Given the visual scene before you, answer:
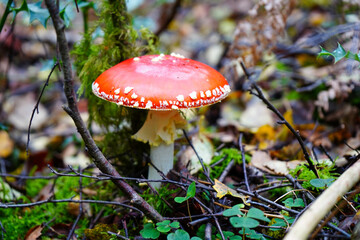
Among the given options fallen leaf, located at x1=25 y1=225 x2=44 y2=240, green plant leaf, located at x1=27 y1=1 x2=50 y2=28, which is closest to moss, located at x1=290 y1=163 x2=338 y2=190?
fallen leaf, located at x1=25 y1=225 x2=44 y2=240

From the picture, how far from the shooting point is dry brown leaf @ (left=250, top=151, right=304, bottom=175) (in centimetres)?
273

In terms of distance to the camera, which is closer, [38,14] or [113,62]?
[38,14]

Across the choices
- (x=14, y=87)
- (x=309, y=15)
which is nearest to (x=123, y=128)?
(x=14, y=87)

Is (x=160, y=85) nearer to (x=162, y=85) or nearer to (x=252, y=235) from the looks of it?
(x=162, y=85)

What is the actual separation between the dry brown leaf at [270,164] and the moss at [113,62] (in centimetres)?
109

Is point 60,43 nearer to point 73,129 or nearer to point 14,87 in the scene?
point 73,129

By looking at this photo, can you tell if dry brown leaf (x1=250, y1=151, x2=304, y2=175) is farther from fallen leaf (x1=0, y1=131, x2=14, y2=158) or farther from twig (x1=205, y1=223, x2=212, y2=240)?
fallen leaf (x1=0, y1=131, x2=14, y2=158)

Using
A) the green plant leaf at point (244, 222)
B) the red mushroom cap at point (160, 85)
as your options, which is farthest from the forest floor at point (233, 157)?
the red mushroom cap at point (160, 85)

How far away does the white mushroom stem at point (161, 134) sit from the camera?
249 cm

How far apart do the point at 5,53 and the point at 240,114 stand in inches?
247

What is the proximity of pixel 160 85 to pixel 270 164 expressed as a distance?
142cm

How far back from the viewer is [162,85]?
2002 millimetres

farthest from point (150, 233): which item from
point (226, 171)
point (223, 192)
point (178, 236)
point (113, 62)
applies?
point (113, 62)

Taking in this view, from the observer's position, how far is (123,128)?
3035mm
